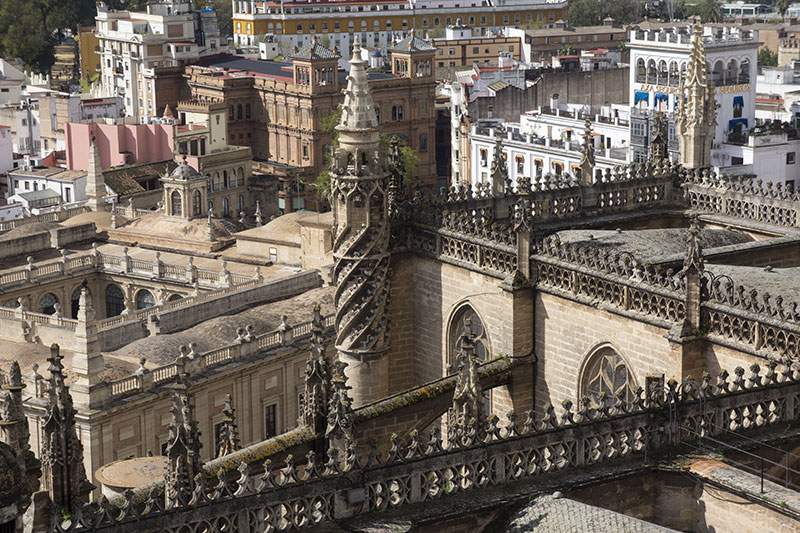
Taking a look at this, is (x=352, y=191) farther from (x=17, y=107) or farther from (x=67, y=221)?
(x=17, y=107)

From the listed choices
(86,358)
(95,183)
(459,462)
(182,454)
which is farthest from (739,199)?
(95,183)

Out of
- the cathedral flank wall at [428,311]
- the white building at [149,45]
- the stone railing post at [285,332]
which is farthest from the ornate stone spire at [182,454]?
the white building at [149,45]

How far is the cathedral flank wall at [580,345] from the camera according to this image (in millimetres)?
32312

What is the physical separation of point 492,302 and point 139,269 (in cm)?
6061

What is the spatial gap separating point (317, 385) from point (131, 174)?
104 metres

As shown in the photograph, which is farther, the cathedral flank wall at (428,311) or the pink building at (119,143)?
the pink building at (119,143)

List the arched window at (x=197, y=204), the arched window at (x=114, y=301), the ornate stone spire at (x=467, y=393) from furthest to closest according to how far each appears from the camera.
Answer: the arched window at (x=197, y=204) → the arched window at (x=114, y=301) → the ornate stone spire at (x=467, y=393)

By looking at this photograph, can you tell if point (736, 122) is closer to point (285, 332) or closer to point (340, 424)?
point (285, 332)

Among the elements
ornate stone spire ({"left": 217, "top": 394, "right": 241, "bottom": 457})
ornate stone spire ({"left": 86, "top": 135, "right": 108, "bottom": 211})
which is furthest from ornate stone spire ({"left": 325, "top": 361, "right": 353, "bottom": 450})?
ornate stone spire ({"left": 86, "top": 135, "right": 108, "bottom": 211})

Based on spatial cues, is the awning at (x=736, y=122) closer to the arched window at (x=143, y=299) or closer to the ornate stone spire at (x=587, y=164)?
the arched window at (x=143, y=299)

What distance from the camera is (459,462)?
25359mm

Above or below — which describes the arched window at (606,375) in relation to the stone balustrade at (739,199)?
below

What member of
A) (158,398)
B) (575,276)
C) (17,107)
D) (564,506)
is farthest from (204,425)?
(17,107)

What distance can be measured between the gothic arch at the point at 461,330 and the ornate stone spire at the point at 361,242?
1612 millimetres
